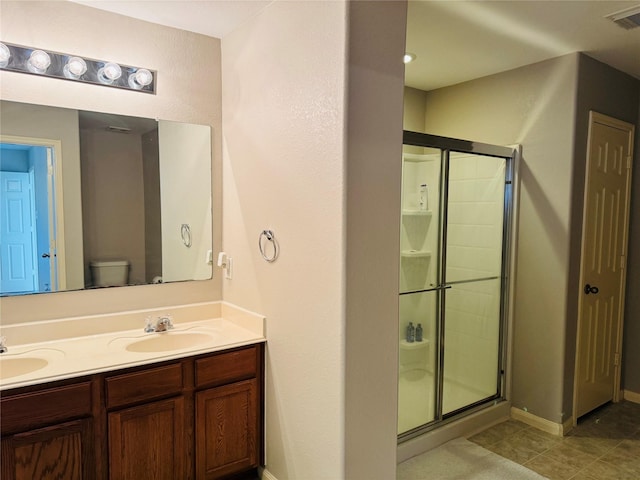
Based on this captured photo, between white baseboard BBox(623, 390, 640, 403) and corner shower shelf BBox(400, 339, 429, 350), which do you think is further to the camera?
white baseboard BBox(623, 390, 640, 403)

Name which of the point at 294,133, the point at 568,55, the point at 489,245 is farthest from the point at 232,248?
the point at 568,55

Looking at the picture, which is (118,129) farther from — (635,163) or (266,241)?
(635,163)

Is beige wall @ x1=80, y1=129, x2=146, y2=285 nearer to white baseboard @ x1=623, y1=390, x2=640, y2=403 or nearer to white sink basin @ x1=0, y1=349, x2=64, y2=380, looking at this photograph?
white sink basin @ x1=0, y1=349, x2=64, y2=380

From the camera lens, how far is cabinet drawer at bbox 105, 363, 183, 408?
73.9 inches

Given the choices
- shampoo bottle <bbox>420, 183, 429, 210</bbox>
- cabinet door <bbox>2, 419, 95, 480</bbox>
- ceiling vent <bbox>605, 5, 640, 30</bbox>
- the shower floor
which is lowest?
the shower floor

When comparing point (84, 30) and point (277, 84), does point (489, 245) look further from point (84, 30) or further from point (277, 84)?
point (84, 30)

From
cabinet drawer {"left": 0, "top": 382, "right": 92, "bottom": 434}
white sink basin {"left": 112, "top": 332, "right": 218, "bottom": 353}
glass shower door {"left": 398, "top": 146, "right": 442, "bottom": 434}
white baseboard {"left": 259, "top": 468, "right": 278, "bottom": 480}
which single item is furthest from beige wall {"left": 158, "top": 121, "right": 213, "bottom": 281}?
glass shower door {"left": 398, "top": 146, "right": 442, "bottom": 434}

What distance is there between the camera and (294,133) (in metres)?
1.99

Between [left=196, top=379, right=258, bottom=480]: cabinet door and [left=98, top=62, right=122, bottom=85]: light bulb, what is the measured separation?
1679mm

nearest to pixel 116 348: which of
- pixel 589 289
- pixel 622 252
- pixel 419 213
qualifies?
pixel 419 213

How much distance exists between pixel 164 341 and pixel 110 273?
471 mm

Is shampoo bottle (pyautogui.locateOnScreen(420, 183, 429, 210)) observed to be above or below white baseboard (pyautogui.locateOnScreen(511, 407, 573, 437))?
above

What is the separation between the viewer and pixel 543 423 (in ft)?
9.78

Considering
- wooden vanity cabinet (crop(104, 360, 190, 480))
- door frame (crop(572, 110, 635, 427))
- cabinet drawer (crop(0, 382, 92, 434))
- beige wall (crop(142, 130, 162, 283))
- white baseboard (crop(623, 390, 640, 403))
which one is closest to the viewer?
cabinet drawer (crop(0, 382, 92, 434))
